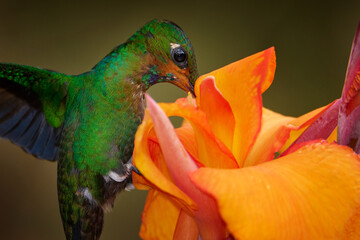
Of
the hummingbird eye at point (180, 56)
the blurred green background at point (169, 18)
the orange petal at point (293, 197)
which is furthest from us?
the blurred green background at point (169, 18)

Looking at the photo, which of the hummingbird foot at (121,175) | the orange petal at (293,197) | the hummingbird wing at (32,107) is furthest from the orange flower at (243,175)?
the hummingbird wing at (32,107)

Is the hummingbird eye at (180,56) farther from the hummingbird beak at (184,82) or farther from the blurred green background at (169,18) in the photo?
the blurred green background at (169,18)

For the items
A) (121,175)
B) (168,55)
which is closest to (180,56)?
(168,55)

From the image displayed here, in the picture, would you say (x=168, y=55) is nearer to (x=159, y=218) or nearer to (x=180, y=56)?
(x=180, y=56)

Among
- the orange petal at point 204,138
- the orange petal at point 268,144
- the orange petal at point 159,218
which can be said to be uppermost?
the orange petal at point 204,138

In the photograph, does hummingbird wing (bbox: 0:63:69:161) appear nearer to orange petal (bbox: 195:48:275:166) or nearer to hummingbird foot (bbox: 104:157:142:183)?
hummingbird foot (bbox: 104:157:142:183)

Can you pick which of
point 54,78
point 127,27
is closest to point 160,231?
point 54,78
